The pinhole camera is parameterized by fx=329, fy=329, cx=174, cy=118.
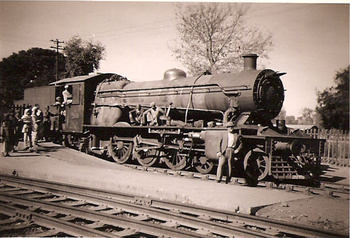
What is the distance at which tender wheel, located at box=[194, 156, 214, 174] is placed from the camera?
10.1 meters

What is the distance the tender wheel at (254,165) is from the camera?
28.9ft

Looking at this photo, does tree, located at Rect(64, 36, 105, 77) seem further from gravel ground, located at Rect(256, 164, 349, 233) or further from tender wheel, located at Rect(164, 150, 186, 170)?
gravel ground, located at Rect(256, 164, 349, 233)

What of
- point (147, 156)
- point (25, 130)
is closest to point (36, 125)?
point (25, 130)

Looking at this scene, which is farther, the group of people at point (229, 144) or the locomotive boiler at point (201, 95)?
the locomotive boiler at point (201, 95)

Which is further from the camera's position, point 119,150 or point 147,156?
point 119,150

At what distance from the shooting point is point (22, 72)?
19938mm

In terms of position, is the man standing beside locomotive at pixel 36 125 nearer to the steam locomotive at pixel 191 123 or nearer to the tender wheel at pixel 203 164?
the steam locomotive at pixel 191 123

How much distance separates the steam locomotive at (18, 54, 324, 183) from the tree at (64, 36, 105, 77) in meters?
7.52

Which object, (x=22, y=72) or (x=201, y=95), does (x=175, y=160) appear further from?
(x=22, y=72)

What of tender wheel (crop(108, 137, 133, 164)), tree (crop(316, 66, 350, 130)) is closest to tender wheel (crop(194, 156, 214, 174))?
tender wheel (crop(108, 137, 133, 164))

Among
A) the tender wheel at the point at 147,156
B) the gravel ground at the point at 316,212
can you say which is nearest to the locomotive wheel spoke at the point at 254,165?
the gravel ground at the point at 316,212

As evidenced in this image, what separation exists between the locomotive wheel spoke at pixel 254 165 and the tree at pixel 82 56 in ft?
48.9

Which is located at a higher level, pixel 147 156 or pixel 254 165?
pixel 254 165

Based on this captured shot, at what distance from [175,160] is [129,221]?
6.44 metres
